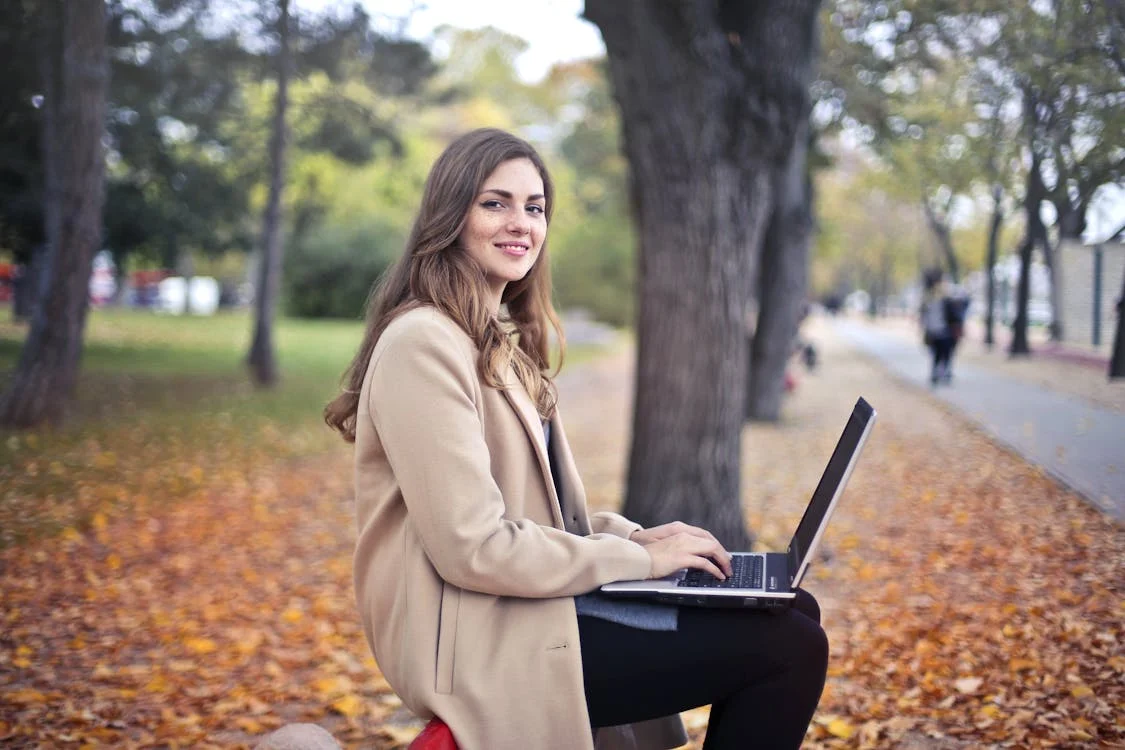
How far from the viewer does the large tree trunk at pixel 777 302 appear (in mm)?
12477

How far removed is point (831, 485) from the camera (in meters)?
2.35

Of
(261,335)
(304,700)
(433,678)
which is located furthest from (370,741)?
(261,335)

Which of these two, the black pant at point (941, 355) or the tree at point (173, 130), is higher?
the tree at point (173, 130)

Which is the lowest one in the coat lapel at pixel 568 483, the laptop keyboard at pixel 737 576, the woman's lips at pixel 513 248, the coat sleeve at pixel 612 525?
the laptop keyboard at pixel 737 576

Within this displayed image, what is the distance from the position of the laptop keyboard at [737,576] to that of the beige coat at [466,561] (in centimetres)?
15

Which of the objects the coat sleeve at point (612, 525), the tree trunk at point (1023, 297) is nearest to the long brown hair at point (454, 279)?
the coat sleeve at point (612, 525)

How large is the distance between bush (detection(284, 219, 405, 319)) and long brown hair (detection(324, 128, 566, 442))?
33.5 m

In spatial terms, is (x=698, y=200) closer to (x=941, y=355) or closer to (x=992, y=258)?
(x=992, y=258)

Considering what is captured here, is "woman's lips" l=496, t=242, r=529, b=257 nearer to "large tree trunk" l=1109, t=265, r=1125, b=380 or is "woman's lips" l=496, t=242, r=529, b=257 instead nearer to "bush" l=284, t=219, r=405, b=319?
"large tree trunk" l=1109, t=265, r=1125, b=380

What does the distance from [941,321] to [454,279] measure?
12283mm

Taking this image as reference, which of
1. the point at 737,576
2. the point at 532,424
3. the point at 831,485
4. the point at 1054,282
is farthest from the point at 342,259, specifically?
the point at 831,485

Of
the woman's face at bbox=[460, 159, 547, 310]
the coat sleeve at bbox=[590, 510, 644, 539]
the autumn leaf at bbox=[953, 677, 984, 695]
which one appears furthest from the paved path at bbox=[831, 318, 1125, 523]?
the woman's face at bbox=[460, 159, 547, 310]

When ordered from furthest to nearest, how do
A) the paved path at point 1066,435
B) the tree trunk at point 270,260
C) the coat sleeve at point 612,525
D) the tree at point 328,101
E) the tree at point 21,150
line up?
the tree trunk at point 270,260 → the tree at point 328,101 → the tree at point 21,150 → the paved path at point 1066,435 → the coat sleeve at point 612,525

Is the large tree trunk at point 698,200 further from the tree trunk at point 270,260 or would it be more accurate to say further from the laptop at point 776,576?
the tree trunk at point 270,260
